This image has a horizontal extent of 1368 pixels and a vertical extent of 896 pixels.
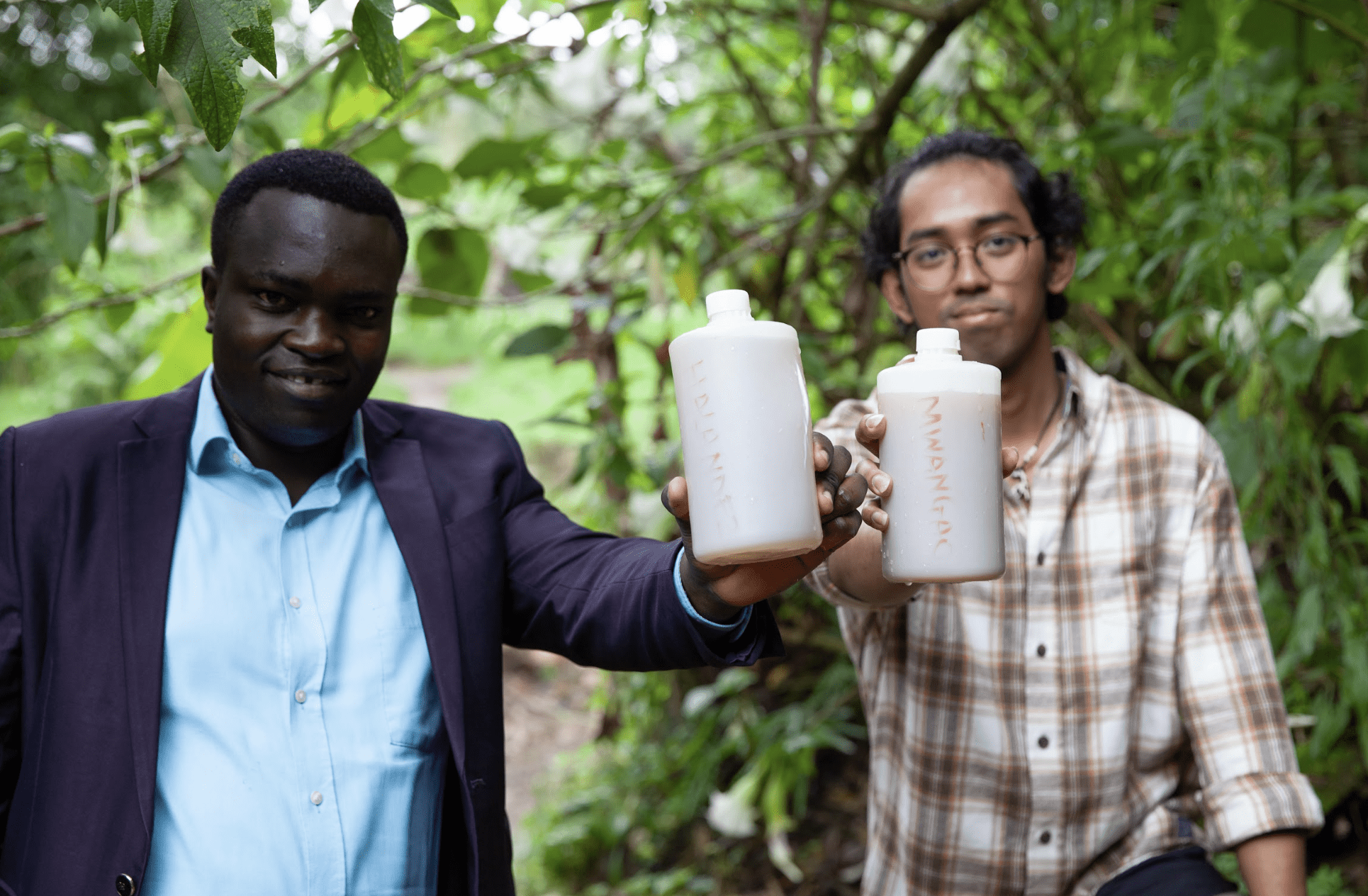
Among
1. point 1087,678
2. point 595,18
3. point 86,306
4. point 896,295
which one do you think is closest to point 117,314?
point 86,306

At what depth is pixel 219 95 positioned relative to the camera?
3.12 ft

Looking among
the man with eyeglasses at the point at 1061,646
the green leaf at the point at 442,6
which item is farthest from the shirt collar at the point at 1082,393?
the green leaf at the point at 442,6

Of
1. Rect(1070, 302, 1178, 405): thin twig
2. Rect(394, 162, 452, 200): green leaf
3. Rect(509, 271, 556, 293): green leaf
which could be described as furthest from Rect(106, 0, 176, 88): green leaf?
Rect(1070, 302, 1178, 405): thin twig

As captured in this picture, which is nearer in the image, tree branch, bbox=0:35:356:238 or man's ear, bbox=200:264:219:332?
A: man's ear, bbox=200:264:219:332

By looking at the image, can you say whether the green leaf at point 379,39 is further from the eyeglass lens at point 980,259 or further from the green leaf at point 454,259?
the green leaf at point 454,259

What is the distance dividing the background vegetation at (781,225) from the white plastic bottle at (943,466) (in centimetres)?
59

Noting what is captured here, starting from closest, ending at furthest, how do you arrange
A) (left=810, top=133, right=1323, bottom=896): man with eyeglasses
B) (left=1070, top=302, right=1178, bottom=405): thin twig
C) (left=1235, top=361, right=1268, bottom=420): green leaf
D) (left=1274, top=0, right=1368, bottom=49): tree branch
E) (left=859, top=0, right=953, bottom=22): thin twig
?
(left=810, top=133, right=1323, bottom=896): man with eyeglasses < (left=1235, top=361, right=1268, bottom=420): green leaf < (left=1274, top=0, right=1368, bottom=49): tree branch < (left=859, top=0, right=953, bottom=22): thin twig < (left=1070, top=302, right=1178, bottom=405): thin twig

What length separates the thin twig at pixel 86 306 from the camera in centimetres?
188

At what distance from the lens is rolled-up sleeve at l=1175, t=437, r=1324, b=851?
148 centimetres

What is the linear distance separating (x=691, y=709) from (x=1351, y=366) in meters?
1.75

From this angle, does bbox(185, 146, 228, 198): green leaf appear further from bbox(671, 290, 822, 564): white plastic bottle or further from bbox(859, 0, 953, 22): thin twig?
bbox(859, 0, 953, 22): thin twig

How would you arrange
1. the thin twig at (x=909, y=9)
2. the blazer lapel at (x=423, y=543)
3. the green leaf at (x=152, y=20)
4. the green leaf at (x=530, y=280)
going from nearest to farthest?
the green leaf at (x=152, y=20)
the blazer lapel at (x=423, y=543)
the thin twig at (x=909, y=9)
the green leaf at (x=530, y=280)

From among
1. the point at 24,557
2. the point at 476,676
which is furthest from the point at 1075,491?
the point at 24,557

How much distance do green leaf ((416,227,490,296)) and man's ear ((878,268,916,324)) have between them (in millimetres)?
889
